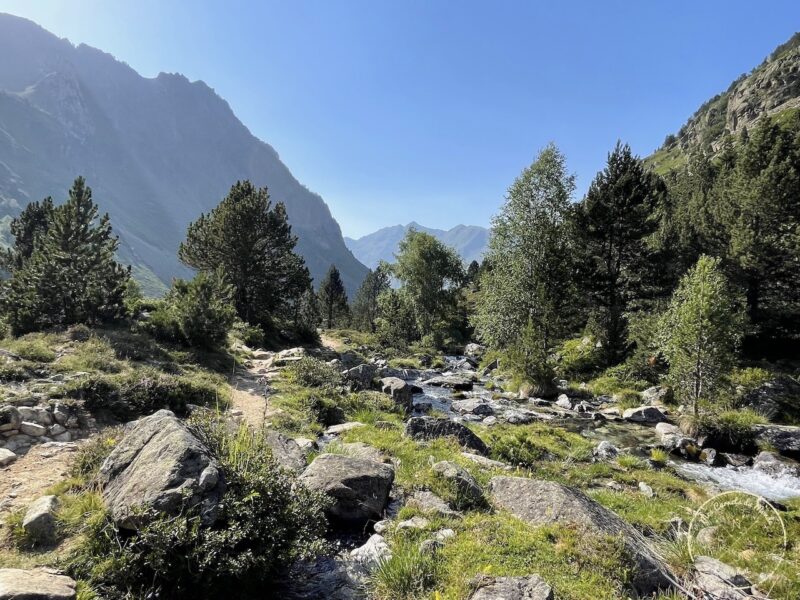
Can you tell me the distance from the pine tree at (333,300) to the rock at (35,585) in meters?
92.1

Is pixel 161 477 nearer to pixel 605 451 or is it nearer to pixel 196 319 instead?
pixel 605 451

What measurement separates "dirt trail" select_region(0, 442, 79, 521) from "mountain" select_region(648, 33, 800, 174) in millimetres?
126158

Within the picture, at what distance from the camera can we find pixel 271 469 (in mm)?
7293

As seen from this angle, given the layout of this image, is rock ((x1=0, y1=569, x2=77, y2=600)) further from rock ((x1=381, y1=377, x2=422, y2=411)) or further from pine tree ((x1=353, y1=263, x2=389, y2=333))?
A: pine tree ((x1=353, y1=263, x2=389, y2=333))

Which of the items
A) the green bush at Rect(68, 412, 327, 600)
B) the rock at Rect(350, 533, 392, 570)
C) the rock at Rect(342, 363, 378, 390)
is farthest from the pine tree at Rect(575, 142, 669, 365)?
the green bush at Rect(68, 412, 327, 600)

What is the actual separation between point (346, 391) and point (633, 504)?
13.7 m

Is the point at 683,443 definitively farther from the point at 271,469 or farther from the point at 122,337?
the point at 122,337

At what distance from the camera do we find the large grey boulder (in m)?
5.52

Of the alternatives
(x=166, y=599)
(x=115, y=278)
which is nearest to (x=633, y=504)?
(x=166, y=599)

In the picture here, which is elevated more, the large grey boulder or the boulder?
the large grey boulder

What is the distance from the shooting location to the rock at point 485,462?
468 inches

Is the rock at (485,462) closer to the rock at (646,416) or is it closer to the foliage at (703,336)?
the foliage at (703,336)

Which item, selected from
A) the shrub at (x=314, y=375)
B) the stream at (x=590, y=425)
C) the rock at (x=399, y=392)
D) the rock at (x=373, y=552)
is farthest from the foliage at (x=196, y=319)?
the rock at (x=373, y=552)

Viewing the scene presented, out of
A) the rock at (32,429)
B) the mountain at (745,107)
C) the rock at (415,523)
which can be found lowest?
the rock at (415,523)
